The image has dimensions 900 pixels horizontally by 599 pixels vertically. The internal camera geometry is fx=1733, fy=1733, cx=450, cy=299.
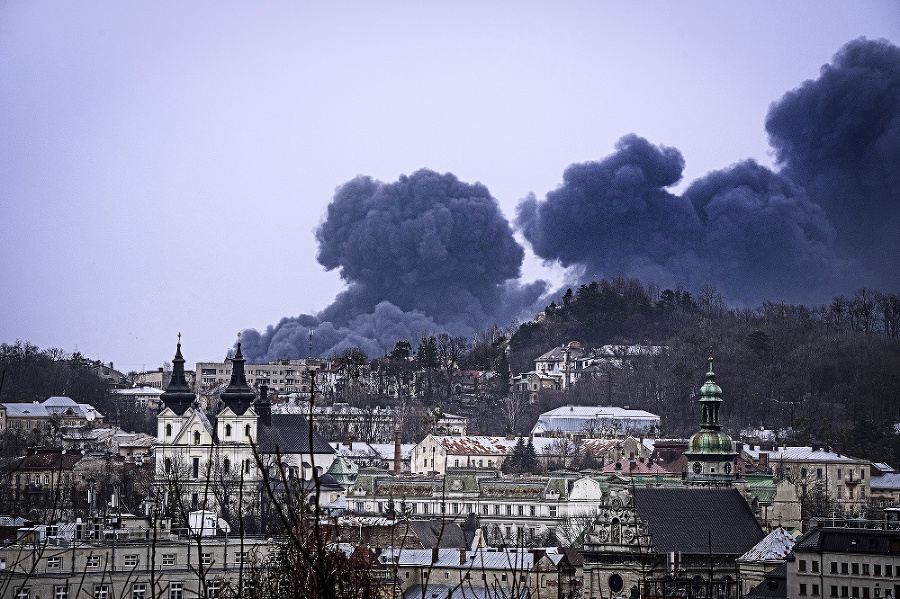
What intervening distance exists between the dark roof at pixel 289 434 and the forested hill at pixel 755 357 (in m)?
28.3

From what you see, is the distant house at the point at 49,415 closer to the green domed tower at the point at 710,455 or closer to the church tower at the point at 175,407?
the church tower at the point at 175,407

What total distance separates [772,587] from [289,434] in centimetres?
5825

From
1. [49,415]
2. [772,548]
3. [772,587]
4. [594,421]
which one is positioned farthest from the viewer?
[49,415]

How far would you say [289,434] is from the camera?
106 meters

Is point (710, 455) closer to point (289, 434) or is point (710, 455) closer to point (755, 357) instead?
point (289, 434)

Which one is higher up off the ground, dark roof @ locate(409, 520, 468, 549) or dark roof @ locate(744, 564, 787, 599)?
dark roof @ locate(409, 520, 468, 549)

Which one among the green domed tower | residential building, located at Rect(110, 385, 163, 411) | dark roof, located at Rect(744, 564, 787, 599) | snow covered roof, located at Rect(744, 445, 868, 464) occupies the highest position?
residential building, located at Rect(110, 385, 163, 411)

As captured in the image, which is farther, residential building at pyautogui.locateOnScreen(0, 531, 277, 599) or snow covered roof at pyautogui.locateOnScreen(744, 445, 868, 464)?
snow covered roof at pyautogui.locateOnScreen(744, 445, 868, 464)

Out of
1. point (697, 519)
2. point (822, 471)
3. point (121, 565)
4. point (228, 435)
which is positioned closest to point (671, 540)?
point (697, 519)

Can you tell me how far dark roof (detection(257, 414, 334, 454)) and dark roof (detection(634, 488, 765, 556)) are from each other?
143 ft

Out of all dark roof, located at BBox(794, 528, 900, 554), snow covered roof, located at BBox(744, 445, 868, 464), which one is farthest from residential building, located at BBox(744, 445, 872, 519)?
dark roof, located at BBox(794, 528, 900, 554)

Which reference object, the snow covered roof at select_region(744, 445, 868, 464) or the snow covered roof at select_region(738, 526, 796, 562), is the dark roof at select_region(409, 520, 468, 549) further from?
the snow covered roof at select_region(744, 445, 868, 464)

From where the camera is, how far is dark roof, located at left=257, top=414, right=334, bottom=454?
103 m

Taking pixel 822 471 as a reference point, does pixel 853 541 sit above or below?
below
